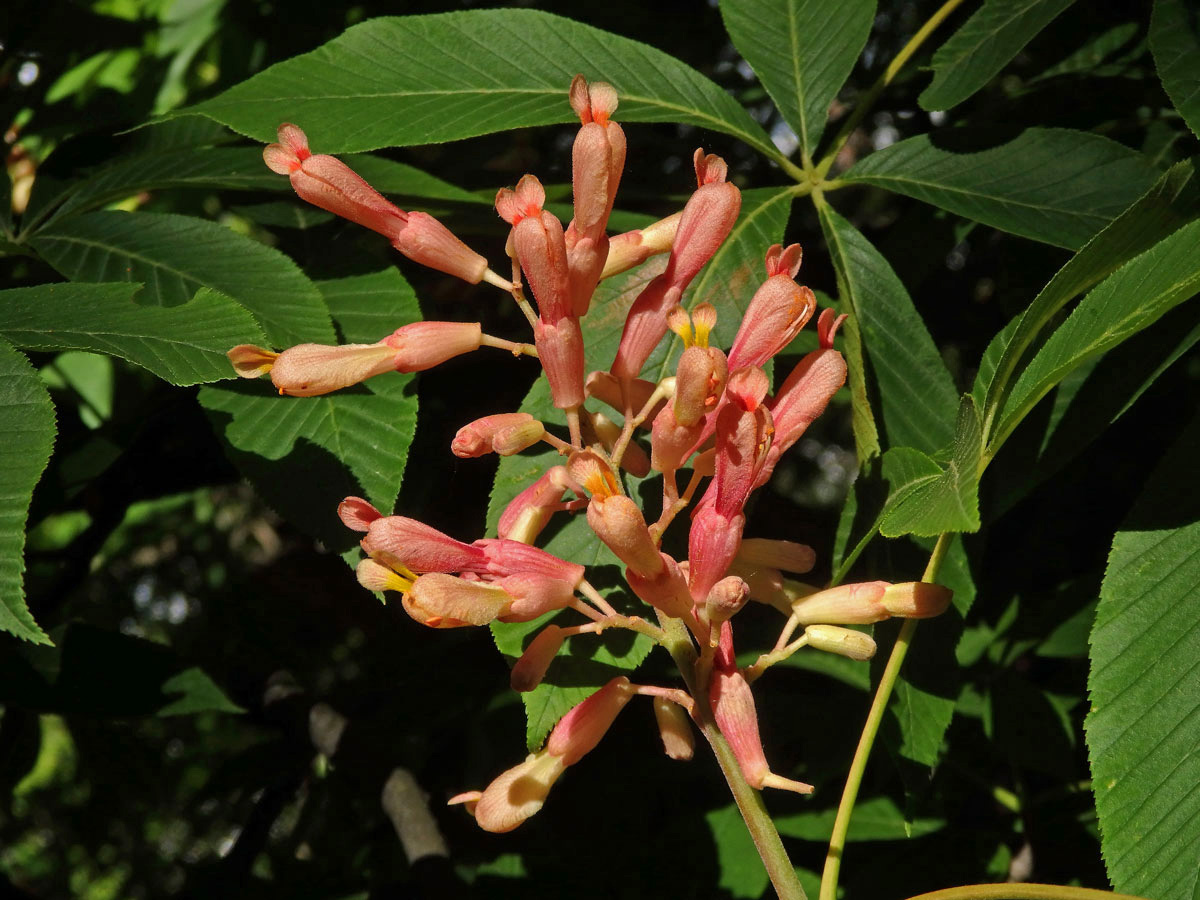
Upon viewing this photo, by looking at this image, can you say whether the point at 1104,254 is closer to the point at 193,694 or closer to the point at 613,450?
the point at 613,450

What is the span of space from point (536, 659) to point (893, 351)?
66 centimetres

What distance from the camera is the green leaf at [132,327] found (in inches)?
42.9

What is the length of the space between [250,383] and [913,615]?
0.84m

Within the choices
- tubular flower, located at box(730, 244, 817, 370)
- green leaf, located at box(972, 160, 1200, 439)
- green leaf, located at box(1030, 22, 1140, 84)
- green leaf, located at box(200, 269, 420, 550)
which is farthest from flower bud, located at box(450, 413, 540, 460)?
green leaf, located at box(1030, 22, 1140, 84)

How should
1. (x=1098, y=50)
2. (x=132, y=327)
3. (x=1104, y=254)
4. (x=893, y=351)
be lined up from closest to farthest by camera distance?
1. (x=1104, y=254)
2. (x=132, y=327)
3. (x=893, y=351)
4. (x=1098, y=50)

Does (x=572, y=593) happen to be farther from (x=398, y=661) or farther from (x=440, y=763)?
(x=440, y=763)

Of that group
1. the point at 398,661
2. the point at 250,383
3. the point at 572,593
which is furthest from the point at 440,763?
the point at 572,593

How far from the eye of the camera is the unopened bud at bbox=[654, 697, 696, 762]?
3.61 ft

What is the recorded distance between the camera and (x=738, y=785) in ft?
3.23

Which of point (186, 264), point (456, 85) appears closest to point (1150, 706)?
point (456, 85)

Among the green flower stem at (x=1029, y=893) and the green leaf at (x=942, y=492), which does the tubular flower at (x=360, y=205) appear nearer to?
the green leaf at (x=942, y=492)

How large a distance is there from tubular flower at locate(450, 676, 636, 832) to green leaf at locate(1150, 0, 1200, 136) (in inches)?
36.5

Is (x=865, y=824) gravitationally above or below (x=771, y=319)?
below

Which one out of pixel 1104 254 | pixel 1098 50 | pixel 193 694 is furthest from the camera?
pixel 1098 50
